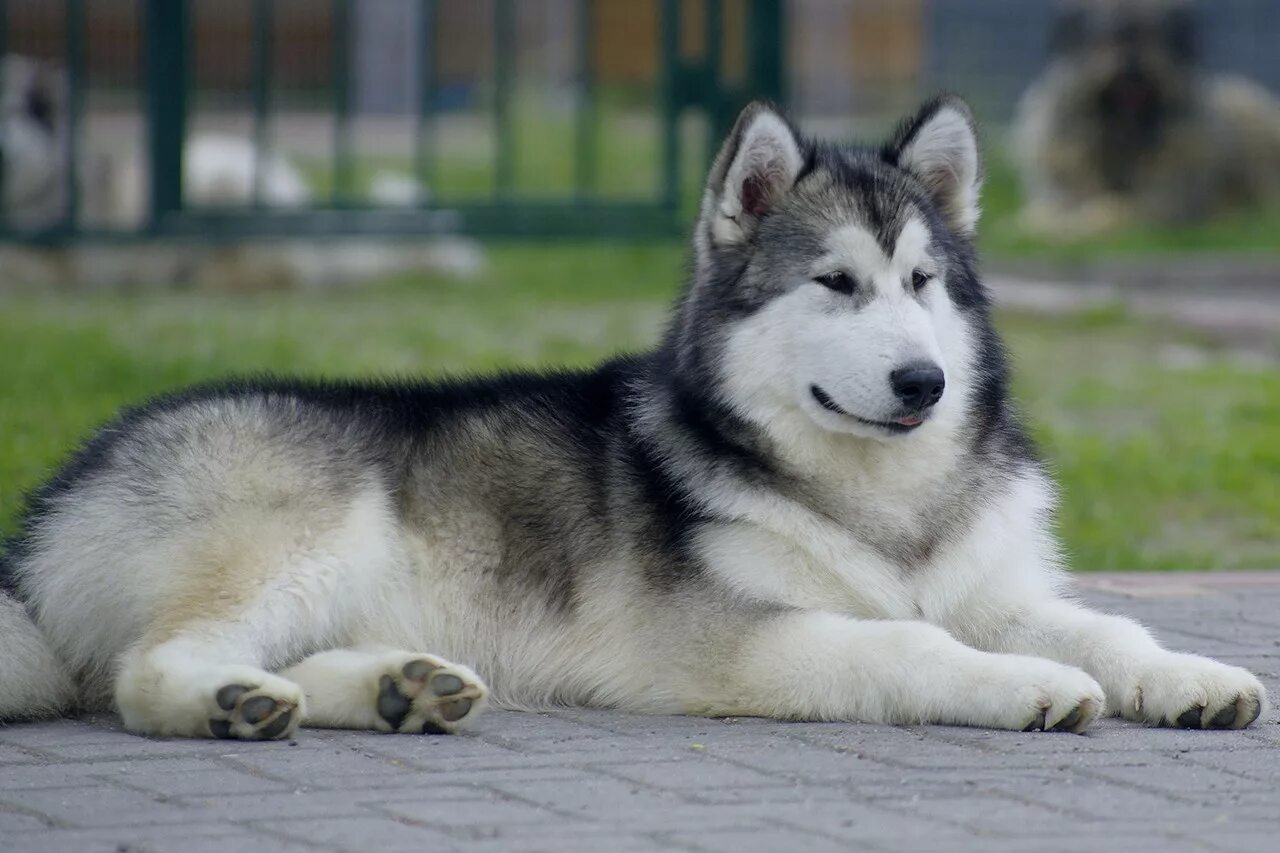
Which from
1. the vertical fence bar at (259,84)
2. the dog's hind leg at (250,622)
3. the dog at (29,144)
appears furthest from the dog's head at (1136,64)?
the dog's hind leg at (250,622)

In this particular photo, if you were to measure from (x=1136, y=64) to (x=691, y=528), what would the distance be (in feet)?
50.4

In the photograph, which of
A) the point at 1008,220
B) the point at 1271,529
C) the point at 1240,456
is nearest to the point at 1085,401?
the point at 1240,456

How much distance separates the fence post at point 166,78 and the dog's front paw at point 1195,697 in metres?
7.89

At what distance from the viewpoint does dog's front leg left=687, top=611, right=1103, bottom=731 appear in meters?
4.25

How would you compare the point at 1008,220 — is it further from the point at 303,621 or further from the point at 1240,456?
the point at 303,621

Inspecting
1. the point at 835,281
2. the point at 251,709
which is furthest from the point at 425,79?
the point at 251,709

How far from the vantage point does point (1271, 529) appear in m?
7.51

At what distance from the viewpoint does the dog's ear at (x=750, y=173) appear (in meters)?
4.79

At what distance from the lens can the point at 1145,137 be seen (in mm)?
18766

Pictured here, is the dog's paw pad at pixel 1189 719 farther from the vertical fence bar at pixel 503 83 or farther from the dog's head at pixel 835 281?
the vertical fence bar at pixel 503 83

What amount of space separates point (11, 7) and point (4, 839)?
1365cm

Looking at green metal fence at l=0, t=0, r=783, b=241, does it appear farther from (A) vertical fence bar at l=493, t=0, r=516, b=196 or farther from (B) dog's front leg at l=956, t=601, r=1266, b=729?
(B) dog's front leg at l=956, t=601, r=1266, b=729

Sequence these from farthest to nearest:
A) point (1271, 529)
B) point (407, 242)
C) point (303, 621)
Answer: point (407, 242)
point (1271, 529)
point (303, 621)

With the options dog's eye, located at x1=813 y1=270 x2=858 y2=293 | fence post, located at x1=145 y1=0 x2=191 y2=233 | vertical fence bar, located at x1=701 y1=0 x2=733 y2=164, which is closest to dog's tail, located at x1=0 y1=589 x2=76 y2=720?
dog's eye, located at x1=813 y1=270 x2=858 y2=293
